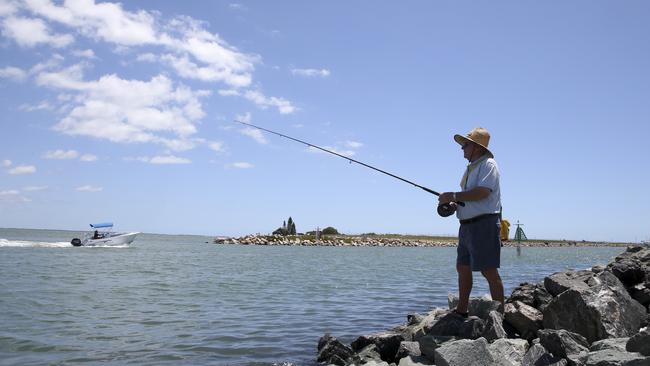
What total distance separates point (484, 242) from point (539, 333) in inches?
41.6

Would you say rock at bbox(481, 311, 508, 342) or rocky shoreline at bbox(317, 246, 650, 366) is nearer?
rocky shoreline at bbox(317, 246, 650, 366)

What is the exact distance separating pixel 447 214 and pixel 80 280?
45.2 feet

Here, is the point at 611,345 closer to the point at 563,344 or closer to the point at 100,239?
the point at 563,344

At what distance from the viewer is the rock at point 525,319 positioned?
5.73m

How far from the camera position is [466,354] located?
4516 mm

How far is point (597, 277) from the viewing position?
6.04m

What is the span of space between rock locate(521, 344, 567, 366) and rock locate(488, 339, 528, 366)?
80 mm

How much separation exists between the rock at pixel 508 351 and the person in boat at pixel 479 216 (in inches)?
34.9

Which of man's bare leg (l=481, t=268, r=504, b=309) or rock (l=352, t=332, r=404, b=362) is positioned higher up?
man's bare leg (l=481, t=268, r=504, b=309)

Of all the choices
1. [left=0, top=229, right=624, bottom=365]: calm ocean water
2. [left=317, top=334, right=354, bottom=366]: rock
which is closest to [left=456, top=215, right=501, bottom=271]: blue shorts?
[left=317, top=334, right=354, bottom=366]: rock

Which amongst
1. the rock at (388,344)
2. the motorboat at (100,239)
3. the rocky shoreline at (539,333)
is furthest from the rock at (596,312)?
the motorboat at (100,239)

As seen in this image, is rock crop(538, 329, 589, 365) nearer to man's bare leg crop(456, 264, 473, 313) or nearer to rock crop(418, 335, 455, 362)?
rock crop(418, 335, 455, 362)

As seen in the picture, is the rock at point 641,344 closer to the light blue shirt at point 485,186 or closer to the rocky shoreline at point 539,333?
the rocky shoreline at point 539,333

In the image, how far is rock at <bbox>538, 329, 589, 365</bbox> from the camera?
453 centimetres
